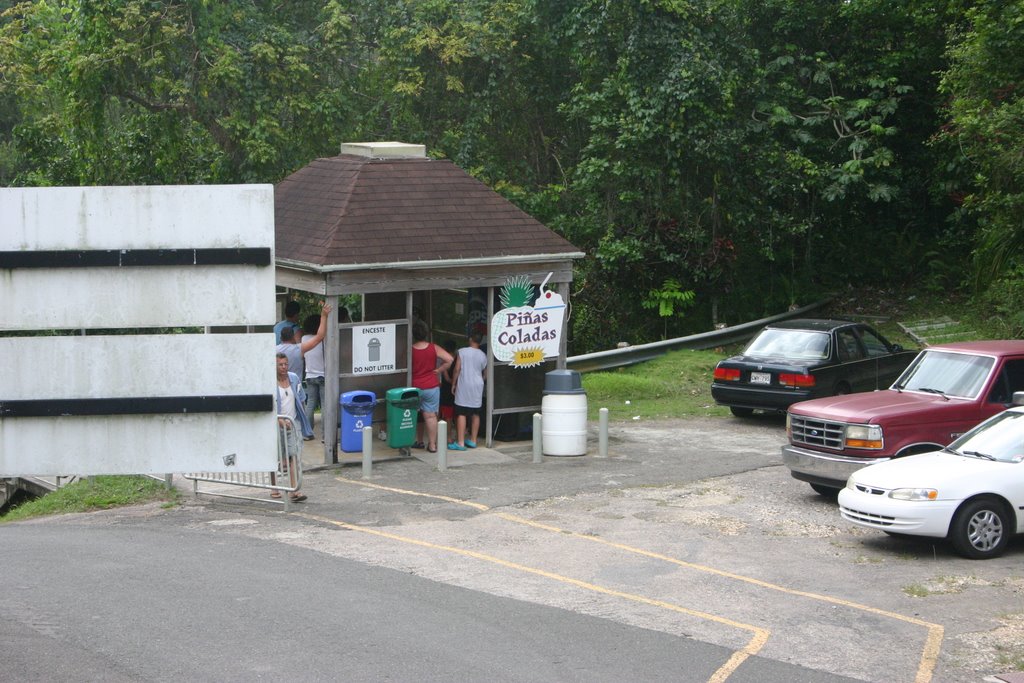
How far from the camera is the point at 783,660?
27.9 ft

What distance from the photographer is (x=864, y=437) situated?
13.2m

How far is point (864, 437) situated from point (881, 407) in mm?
584

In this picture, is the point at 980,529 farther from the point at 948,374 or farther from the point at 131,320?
the point at 131,320

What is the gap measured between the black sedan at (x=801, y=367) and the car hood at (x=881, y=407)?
4.22 metres

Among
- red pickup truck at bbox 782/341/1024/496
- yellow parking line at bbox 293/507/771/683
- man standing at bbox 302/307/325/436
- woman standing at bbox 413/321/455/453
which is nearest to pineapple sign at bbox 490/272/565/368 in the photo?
woman standing at bbox 413/321/455/453

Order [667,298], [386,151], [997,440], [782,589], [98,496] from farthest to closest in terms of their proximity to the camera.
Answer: [667,298] → [386,151] → [98,496] → [997,440] → [782,589]

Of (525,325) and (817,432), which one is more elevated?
(525,325)

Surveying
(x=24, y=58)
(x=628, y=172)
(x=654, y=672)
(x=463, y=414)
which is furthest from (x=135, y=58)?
(x=654, y=672)

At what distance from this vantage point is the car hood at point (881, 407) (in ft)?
43.8

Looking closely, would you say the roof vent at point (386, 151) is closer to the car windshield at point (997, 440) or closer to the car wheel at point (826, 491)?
the car wheel at point (826, 491)

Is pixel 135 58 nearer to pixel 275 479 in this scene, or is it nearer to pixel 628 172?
pixel 628 172

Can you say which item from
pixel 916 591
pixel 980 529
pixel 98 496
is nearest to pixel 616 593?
pixel 916 591

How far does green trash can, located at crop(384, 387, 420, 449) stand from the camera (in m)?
16.1

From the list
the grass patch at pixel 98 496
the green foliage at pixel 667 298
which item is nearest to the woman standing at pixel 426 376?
the grass patch at pixel 98 496
